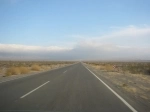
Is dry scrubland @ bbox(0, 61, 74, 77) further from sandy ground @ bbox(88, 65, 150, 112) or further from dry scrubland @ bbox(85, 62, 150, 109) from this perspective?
sandy ground @ bbox(88, 65, 150, 112)

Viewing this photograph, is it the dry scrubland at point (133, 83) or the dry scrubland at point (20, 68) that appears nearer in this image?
the dry scrubland at point (133, 83)

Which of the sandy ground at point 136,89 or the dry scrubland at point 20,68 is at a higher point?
the dry scrubland at point 20,68

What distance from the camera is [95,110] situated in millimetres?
7590

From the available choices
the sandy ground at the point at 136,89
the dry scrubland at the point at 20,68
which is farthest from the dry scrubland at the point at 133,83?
the dry scrubland at the point at 20,68

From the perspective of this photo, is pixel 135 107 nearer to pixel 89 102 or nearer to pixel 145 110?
pixel 145 110

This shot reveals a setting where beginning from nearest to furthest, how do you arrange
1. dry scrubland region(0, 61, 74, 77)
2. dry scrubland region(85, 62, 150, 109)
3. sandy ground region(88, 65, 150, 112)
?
sandy ground region(88, 65, 150, 112), dry scrubland region(85, 62, 150, 109), dry scrubland region(0, 61, 74, 77)

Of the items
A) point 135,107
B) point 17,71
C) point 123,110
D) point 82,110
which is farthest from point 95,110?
point 17,71

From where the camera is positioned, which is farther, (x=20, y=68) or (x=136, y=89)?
(x=20, y=68)

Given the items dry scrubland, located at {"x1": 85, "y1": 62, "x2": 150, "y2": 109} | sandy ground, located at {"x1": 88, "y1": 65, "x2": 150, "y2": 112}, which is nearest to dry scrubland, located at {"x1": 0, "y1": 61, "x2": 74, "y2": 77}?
dry scrubland, located at {"x1": 85, "y1": 62, "x2": 150, "y2": 109}

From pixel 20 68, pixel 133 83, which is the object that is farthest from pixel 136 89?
pixel 20 68

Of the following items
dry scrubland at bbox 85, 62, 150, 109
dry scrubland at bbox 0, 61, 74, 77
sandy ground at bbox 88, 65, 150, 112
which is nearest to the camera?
sandy ground at bbox 88, 65, 150, 112

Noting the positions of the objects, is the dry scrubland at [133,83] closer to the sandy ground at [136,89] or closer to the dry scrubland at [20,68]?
the sandy ground at [136,89]

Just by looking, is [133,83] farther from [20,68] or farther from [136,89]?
[20,68]

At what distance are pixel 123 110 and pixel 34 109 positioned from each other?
9.84 ft
